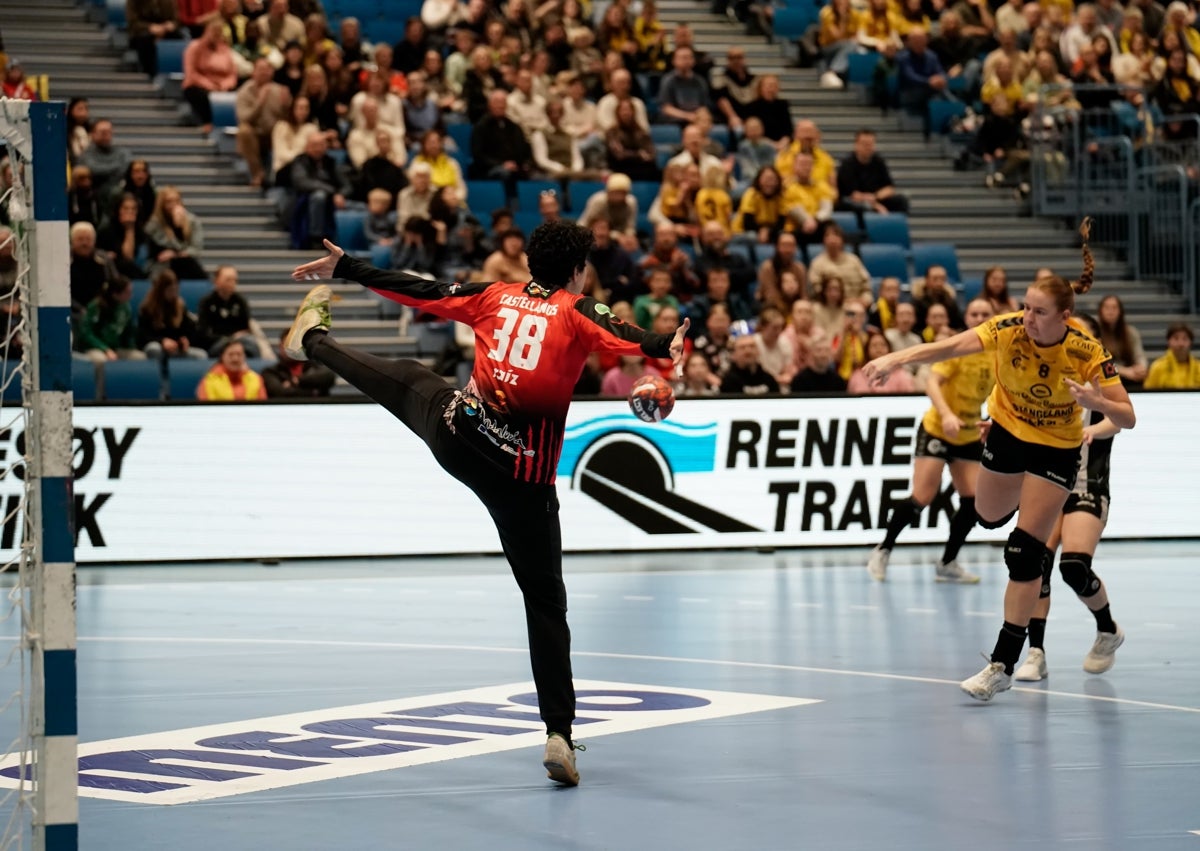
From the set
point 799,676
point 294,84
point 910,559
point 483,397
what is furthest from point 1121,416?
point 294,84

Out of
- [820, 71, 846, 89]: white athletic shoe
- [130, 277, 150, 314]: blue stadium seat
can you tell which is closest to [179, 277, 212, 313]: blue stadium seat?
[130, 277, 150, 314]: blue stadium seat

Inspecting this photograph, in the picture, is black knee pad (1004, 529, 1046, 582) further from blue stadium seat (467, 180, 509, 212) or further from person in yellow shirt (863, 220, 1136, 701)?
blue stadium seat (467, 180, 509, 212)

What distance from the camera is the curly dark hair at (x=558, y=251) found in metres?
7.29

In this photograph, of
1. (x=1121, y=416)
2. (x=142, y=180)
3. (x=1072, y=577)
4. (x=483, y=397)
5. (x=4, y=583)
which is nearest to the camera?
(x=483, y=397)

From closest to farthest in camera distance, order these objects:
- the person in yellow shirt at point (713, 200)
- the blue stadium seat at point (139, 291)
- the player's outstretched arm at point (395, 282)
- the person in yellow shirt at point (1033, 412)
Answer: the player's outstretched arm at point (395, 282)
the person in yellow shirt at point (1033, 412)
the blue stadium seat at point (139, 291)
the person in yellow shirt at point (713, 200)

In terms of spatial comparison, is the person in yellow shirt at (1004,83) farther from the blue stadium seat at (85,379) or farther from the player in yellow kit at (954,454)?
the blue stadium seat at (85,379)

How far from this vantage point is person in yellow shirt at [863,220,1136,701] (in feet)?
28.8

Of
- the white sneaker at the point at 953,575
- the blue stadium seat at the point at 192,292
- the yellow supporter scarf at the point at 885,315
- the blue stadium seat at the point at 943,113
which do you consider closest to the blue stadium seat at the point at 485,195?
the blue stadium seat at the point at 192,292

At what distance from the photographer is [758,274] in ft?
64.4

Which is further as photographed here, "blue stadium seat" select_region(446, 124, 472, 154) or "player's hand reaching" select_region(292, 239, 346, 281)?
"blue stadium seat" select_region(446, 124, 472, 154)

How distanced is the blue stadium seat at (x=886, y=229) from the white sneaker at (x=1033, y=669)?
12726 mm

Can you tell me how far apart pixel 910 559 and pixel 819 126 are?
9949 mm

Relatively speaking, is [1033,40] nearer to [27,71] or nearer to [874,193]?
[874,193]

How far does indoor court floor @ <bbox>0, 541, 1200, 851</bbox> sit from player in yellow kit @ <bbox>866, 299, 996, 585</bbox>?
335 mm
